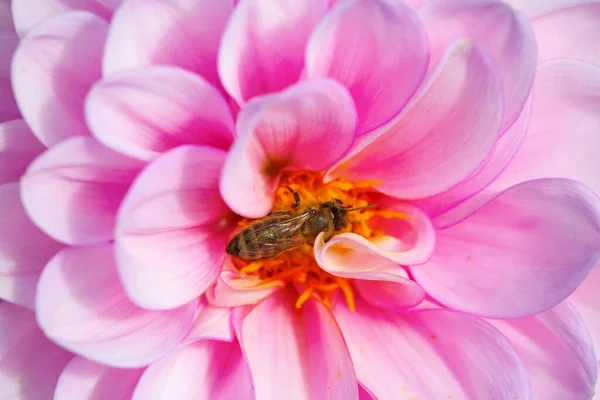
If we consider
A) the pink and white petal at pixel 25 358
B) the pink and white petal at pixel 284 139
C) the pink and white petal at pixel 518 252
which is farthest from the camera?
the pink and white petal at pixel 25 358

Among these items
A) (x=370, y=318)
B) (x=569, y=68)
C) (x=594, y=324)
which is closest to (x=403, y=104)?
(x=569, y=68)

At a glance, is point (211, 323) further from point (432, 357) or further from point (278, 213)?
point (432, 357)

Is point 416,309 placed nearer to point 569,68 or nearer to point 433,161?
point 433,161

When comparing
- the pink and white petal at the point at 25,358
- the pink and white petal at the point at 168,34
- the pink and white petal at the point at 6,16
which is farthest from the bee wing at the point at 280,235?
the pink and white petal at the point at 6,16

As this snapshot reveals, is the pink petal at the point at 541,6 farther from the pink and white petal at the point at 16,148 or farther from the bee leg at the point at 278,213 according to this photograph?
the pink and white petal at the point at 16,148

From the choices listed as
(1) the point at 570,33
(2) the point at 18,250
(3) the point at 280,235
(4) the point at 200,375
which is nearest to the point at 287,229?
(3) the point at 280,235
